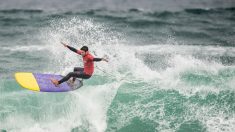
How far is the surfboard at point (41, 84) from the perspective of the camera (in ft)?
49.9

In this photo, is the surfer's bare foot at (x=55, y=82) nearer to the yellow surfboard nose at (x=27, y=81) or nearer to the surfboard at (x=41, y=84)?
the surfboard at (x=41, y=84)

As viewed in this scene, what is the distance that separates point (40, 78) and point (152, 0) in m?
20.7

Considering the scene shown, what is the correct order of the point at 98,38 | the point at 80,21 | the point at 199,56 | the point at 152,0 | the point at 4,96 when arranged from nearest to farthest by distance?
the point at 4,96 → the point at 199,56 → the point at 98,38 → the point at 80,21 → the point at 152,0

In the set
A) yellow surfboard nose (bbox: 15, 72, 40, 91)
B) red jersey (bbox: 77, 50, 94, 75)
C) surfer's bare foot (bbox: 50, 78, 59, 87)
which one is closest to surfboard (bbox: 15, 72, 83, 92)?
yellow surfboard nose (bbox: 15, 72, 40, 91)

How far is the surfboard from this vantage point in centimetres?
1521

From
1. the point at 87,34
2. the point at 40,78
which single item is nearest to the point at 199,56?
the point at 87,34

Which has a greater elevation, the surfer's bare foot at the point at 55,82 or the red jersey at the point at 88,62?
the red jersey at the point at 88,62

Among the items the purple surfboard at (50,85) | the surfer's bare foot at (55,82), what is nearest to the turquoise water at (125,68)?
the purple surfboard at (50,85)

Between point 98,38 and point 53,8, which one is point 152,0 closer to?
point 53,8

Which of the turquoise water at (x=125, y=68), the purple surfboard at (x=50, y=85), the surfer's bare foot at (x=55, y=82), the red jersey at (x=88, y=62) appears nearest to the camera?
the red jersey at (x=88, y=62)

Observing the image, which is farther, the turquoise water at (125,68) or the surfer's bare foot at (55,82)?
the turquoise water at (125,68)

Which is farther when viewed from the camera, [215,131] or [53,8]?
[53,8]

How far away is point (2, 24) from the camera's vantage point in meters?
28.6

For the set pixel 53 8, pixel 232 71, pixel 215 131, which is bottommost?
pixel 215 131
